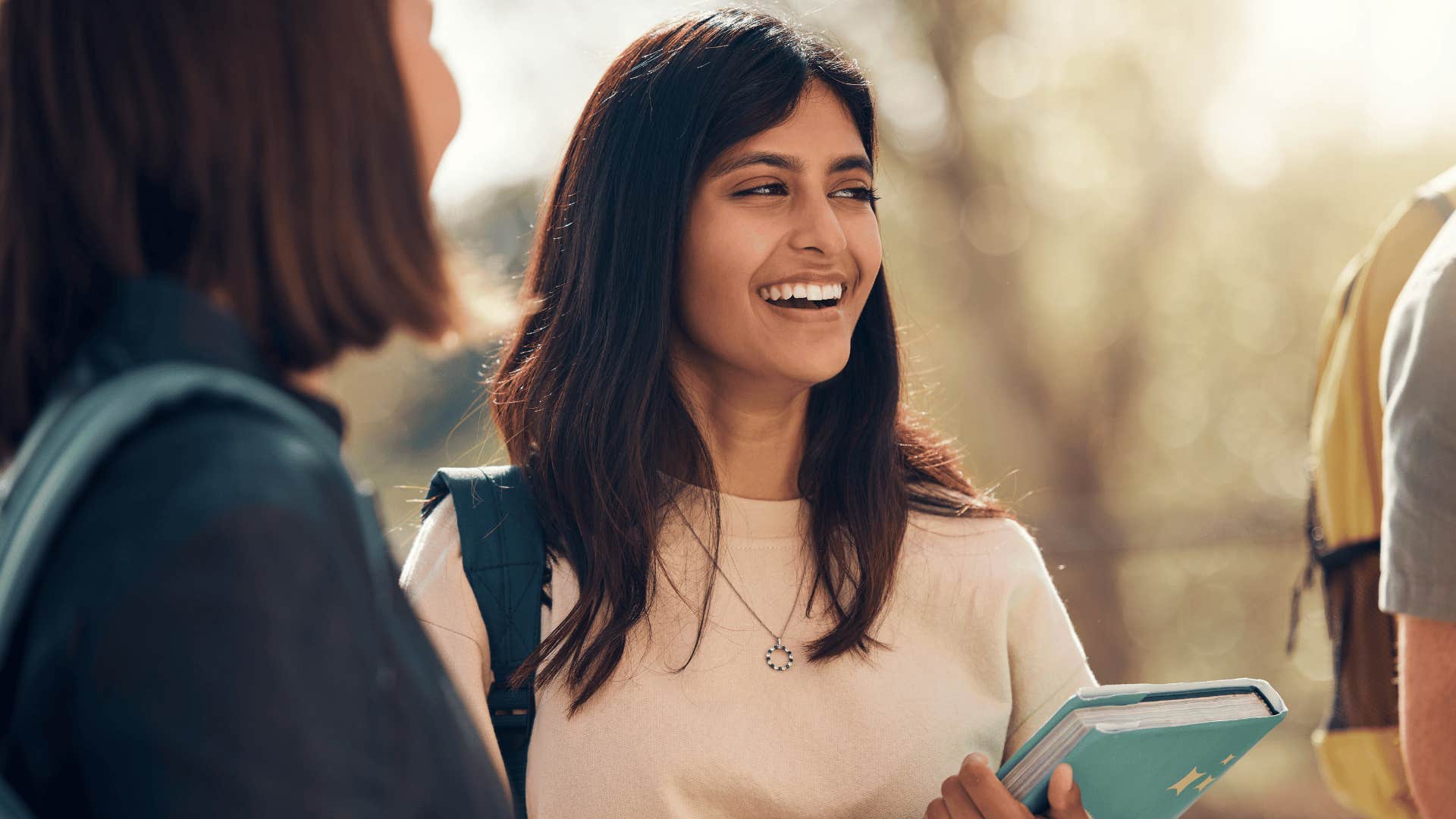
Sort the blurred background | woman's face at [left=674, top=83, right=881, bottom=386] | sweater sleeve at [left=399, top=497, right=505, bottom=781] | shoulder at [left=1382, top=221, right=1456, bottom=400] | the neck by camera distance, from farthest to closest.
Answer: the blurred background
the neck
woman's face at [left=674, top=83, right=881, bottom=386]
sweater sleeve at [left=399, top=497, right=505, bottom=781]
shoulder at [left=1382, top=221, right=1456, bottom=400]

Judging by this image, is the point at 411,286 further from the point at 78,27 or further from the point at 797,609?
the point at 797,609

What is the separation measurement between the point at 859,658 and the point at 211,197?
4.63ft

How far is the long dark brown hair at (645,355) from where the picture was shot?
2.08 metres

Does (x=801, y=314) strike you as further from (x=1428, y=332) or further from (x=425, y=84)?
(x=425, y=84)

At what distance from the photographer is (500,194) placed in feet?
25.1

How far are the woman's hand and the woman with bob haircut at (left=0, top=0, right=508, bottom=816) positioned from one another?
0.94 m

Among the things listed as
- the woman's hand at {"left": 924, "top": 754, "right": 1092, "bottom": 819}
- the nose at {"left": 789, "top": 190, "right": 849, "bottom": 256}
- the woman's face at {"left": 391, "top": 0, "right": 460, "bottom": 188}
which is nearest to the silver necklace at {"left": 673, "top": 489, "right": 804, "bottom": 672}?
the woman's hand at {"left": 924, "top": 754, "right": 1092, "bottom": 819}

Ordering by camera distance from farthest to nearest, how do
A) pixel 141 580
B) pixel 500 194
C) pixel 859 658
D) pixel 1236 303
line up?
pixel 1236 303, pixel 500 194, pixel 859 658, pixel 141 580

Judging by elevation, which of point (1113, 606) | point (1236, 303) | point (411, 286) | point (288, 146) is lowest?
point (1113, 606)

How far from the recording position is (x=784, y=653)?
206 centimetres

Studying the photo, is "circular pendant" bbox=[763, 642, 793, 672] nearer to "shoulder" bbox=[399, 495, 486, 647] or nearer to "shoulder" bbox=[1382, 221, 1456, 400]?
"shoulder" bbox=[399, 495, 486, 647]

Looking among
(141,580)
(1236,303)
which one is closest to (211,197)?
(141,580)

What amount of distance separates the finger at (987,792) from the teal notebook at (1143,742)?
0.02 meters

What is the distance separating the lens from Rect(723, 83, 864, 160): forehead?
2.17m
